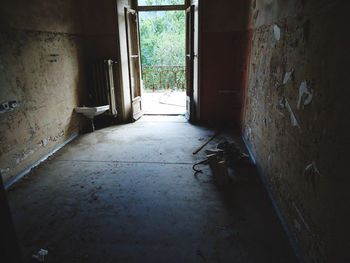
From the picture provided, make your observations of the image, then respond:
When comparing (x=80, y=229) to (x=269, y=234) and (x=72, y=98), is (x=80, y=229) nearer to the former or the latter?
(x=269, y=234)

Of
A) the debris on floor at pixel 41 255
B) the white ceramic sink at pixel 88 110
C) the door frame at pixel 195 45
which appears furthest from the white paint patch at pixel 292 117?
the white ceramic sink at pixel 88 110

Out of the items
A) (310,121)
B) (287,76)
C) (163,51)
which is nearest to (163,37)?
(163,51)

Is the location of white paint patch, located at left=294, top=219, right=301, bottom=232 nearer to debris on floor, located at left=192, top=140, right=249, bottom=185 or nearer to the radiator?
debris on floor, located at left=192, top=140, right=249, bottom=185

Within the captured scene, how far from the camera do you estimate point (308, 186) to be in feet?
5.70

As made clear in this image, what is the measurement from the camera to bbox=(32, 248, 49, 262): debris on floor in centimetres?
194

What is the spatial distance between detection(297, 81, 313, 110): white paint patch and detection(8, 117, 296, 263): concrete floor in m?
1.05

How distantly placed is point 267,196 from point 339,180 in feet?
4.59

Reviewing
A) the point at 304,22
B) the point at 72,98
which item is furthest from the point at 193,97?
the point at 304,22

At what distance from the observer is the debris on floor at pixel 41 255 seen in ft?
6.35

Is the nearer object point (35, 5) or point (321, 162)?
point (321, 162)

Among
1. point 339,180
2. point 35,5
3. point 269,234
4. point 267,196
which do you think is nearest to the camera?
point 339,180

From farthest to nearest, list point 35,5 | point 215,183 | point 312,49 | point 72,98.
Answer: point 72,98
point 35,5
point 215,183
point 312,49

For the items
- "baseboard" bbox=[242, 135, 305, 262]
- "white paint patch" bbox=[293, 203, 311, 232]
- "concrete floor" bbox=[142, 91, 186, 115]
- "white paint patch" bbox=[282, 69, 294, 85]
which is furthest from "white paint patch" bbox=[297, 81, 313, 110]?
"concrete floor" bbox=[142, 91, 186, 115]

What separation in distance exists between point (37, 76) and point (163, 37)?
7.65m
